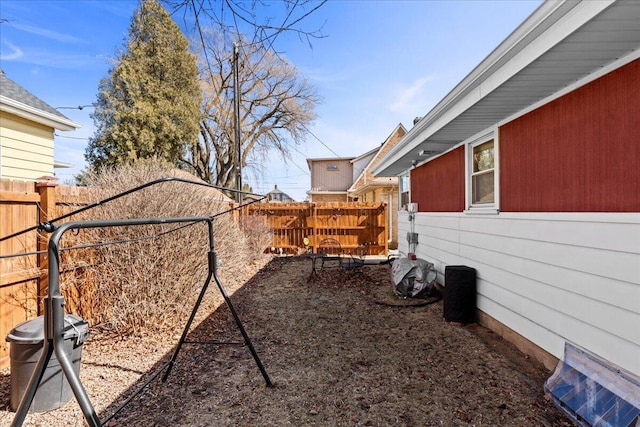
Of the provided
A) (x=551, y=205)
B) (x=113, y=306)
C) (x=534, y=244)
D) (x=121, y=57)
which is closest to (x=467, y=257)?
(x=534, y=244)

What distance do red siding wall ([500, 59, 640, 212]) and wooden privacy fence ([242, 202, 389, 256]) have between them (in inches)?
264

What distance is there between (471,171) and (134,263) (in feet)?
15.6

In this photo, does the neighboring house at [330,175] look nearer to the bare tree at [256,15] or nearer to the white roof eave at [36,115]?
the white roof eave at [36,115]

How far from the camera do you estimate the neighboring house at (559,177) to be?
2.22 metres

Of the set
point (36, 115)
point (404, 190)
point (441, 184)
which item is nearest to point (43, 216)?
point (36, 115)

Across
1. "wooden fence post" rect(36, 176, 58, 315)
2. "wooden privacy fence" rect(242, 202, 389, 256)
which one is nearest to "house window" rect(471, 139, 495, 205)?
"wooden fence post" rect(36, 176, 58, 315)

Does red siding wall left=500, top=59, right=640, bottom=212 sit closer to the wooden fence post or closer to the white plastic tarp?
the white plastic tarp

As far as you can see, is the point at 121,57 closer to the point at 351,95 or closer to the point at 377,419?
the point at 351,95

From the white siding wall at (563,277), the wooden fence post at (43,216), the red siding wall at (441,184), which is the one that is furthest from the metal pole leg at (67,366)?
the red siding wall at (441,184)

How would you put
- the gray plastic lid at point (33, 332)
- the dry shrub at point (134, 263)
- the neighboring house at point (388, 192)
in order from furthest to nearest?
the neighboring house at point (388, 192) → the dry shrub at point (134, 263) → the gray plastic lid at point (33, 332)

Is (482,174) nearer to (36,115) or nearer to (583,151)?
(583,151)

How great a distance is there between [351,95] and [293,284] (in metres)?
3.87

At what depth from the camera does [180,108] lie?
13.6m

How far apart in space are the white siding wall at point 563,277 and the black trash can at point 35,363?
3.91 m
